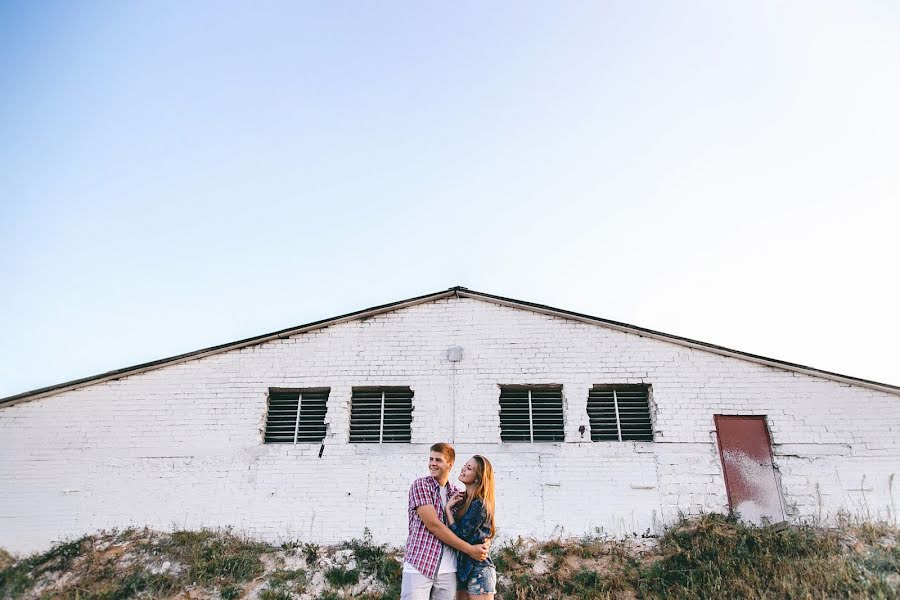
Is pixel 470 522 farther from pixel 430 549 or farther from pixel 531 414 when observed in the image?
pixel 531 414

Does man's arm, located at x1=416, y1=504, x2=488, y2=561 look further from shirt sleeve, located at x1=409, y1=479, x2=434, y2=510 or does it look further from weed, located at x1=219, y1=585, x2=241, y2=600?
weed, located at x1=219, y1=585, x2=241, y2=600

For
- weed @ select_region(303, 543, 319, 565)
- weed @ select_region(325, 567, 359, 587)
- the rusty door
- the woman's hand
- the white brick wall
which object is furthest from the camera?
the white brick wall

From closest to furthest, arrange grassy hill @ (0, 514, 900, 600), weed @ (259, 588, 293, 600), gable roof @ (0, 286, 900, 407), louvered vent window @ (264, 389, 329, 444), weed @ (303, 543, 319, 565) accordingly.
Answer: grassy hill @ (0, 514, 900, 600) < weed @ (259, 588, 293, 600) < weed @ (303, 543, 319, 565) < gable roof @ (0, 286, 900, 407) < louvered vent window @ (264, 389, 329, 444)

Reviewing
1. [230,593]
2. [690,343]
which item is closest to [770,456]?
[690,343]

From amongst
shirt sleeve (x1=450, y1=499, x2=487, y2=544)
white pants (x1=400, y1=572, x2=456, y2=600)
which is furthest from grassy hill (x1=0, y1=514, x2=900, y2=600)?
shirt sleeve (x1=450, y1=499, x2=487, y2=544)

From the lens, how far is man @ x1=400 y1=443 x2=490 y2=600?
17.0 ft

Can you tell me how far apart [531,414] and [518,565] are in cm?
267

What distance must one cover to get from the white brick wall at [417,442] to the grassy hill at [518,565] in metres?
0.37

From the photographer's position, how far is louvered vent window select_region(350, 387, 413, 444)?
11.4m

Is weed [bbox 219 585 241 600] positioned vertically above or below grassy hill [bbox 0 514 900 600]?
below

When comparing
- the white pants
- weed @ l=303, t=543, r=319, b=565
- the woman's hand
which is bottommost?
weed @ l=303, t=543, r=319, b=565

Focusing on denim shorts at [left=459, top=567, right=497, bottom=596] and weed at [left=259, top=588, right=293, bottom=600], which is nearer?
denim shorts at [left=459, top=567, right=497, bottom=596]

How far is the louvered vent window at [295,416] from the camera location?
11516mm

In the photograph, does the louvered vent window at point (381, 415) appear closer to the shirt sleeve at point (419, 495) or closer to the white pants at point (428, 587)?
the shirt sleeve at point (419, 495)
